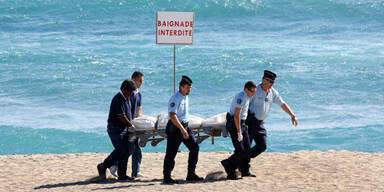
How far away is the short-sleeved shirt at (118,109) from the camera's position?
29.3ft

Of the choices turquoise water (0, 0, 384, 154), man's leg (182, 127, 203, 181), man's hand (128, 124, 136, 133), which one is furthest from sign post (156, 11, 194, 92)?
turquoise water (0, 0, 384, 154)

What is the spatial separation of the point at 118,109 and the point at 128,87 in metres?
0.33

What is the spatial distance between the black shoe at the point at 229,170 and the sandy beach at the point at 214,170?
4.6 inches

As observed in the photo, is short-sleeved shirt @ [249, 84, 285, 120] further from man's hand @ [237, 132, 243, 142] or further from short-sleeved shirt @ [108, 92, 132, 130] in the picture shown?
short-sleeved shirt @ [108, 92, 132, 130]

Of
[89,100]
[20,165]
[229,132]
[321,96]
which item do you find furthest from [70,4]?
[229,132]

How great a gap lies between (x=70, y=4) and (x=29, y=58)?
10618mm

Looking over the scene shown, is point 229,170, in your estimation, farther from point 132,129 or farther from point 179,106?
point 132,129

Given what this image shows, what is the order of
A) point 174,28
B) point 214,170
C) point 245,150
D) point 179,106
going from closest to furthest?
point 179,106
point 245,150
point 214,170
point 174,28

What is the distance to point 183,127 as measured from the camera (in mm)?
8906

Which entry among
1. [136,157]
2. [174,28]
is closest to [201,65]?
[174,28]

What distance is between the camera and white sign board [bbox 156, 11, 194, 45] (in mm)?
12227

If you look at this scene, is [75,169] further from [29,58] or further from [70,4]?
[70,4]

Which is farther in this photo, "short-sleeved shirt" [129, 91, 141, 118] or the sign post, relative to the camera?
the sign post

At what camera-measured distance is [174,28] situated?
40.4 feet
